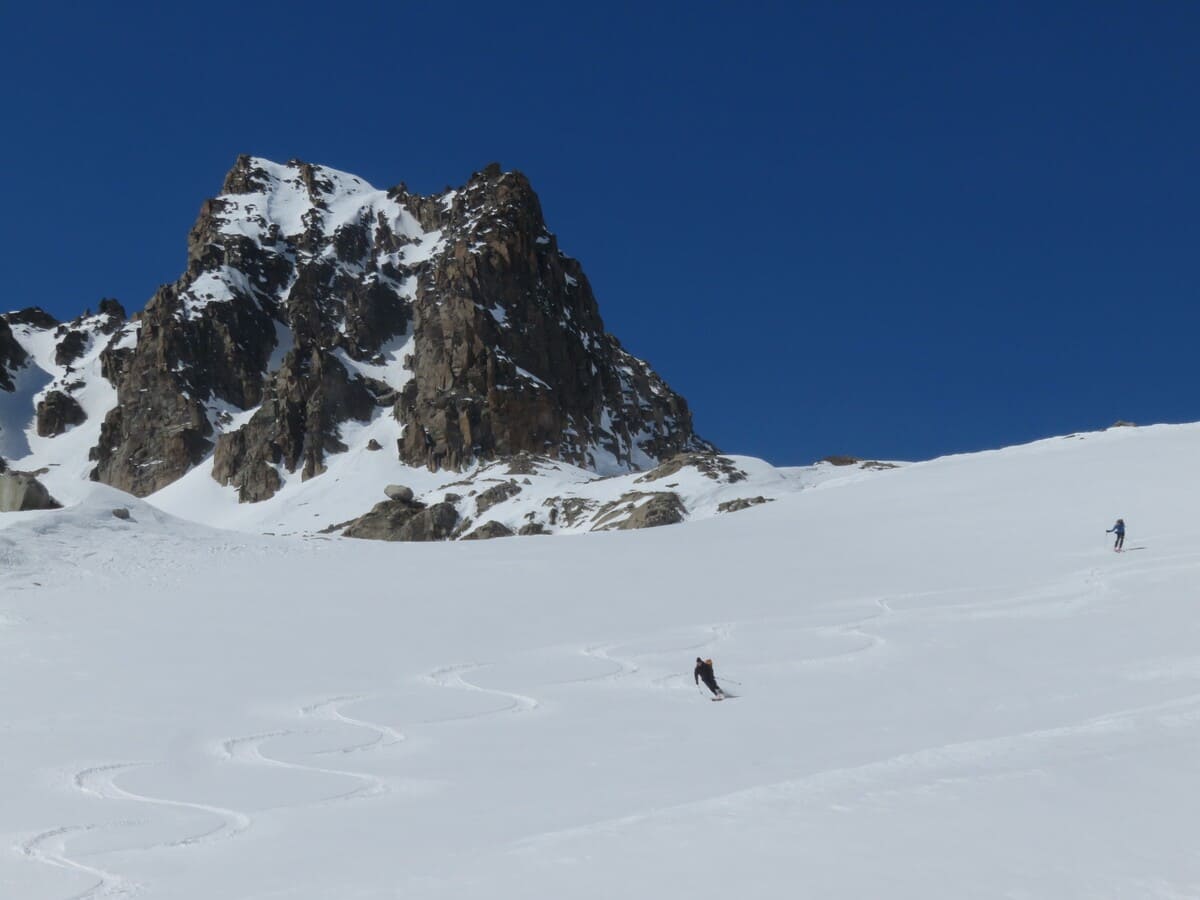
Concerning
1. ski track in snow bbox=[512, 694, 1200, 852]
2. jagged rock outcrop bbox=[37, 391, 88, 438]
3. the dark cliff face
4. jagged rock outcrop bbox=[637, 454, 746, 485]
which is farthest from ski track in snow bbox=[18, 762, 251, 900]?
jagged rock outcrop bbox=[37, 391, 88, 438]

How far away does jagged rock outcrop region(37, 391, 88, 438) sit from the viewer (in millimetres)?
A: 170500

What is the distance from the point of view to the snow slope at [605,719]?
28.0 ft

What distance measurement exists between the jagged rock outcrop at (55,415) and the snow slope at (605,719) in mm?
153403

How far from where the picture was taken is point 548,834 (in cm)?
924

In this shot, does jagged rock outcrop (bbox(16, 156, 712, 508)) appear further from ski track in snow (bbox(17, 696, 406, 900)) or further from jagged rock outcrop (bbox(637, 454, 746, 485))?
ski track in snow (bbox(17, 696, 406, 900))

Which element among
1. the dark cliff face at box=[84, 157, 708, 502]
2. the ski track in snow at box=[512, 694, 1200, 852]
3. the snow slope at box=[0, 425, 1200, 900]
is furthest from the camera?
the dark cliff face at box=[84, 157, 708, 502]

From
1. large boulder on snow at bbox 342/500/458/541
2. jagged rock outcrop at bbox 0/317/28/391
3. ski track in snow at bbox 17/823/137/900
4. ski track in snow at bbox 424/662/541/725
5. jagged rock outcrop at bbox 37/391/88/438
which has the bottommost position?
ski track in snow at bbox 17/823/137/900

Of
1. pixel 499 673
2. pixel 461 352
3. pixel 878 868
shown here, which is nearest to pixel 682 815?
pixel 878 868

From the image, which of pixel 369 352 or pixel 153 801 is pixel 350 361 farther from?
pixel 153 801

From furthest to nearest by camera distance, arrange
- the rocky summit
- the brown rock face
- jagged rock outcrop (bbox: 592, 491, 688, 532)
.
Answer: the brown rock face → the rocky summit → jagged rock outcrop (bbox: 592, 491, 688, 532)

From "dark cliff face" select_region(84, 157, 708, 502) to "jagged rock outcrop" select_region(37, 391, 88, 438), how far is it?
7934mm

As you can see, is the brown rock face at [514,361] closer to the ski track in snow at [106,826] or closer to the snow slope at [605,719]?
the snow slope at [605,719]

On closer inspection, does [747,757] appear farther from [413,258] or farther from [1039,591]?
[413,258]

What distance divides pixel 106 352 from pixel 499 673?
179 m
